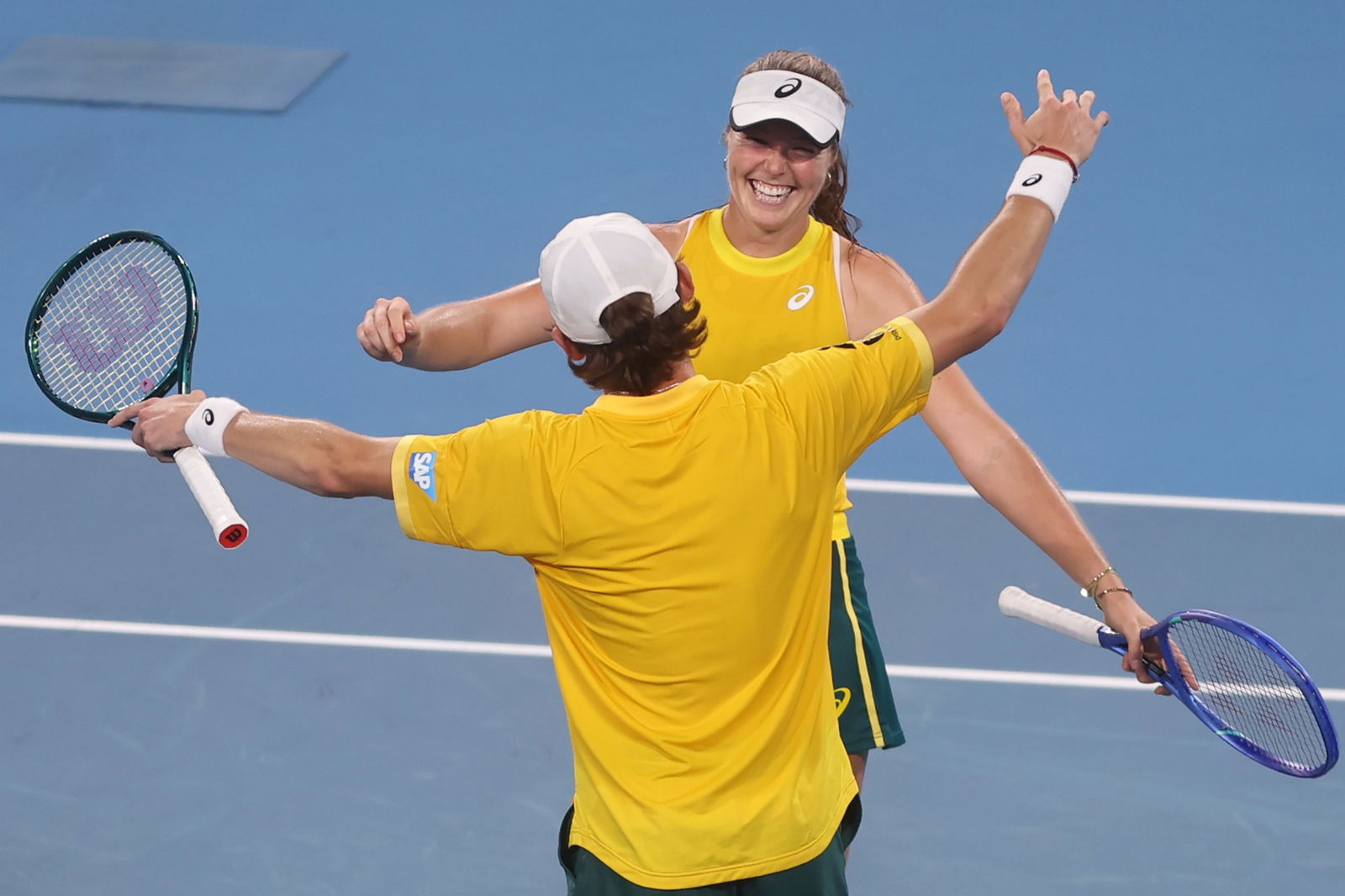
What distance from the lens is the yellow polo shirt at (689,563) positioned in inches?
121

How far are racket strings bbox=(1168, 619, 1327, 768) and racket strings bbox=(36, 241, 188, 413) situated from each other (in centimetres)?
260

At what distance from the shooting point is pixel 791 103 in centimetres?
411

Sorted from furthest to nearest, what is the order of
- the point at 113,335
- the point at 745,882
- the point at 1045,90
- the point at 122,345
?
the point at 122,345, the point at 113,335, the point at 1045,90, the point at 745,882

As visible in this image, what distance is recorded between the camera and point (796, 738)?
3291 millimetres

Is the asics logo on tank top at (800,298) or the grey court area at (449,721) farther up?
the asics logo on tank top at (800,298)

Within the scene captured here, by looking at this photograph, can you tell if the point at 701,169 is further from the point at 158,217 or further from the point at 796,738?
the point at 796,738

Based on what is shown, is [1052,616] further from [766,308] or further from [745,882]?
[745,882]

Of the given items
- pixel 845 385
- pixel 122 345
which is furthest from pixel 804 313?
pixel 122 345

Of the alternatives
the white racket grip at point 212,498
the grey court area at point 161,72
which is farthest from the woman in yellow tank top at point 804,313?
the grey court area at point 161,72

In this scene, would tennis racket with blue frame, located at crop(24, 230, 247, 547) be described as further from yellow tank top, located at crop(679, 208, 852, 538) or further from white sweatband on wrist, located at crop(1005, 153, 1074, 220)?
white sweatband on wrist, located at crop(1005, 153, 1074, 220)

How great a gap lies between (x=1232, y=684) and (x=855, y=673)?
0.89 meters

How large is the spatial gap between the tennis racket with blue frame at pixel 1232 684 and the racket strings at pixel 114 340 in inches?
98.4

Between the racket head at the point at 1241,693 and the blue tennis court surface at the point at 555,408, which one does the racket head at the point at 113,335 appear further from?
the racket head at the point at 1241,693

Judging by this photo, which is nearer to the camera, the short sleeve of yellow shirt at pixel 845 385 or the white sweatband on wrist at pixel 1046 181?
the short sleeve of yellow shirt at pixel 845 385
